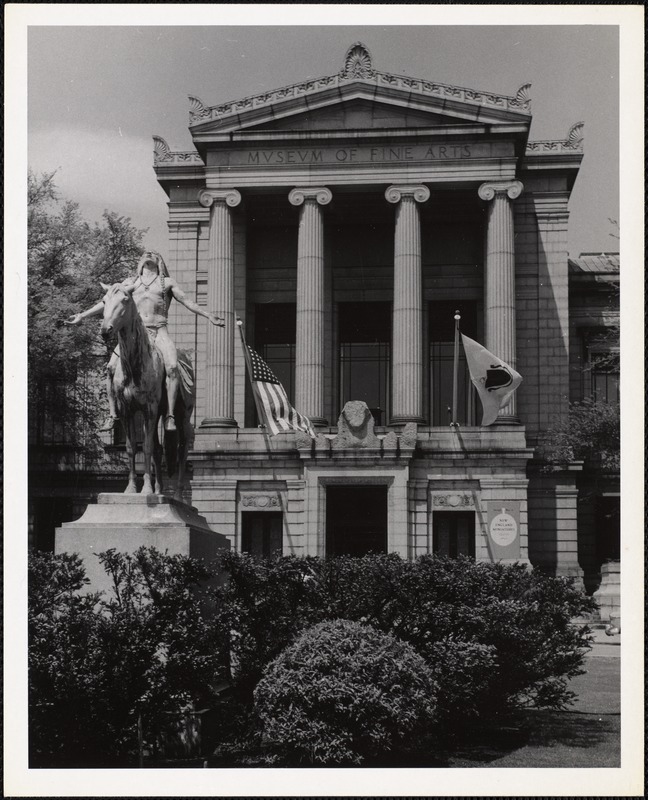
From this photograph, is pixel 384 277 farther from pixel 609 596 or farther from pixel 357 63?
pixel 609 596

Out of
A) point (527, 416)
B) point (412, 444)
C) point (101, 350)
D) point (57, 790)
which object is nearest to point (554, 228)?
point (527, 416)

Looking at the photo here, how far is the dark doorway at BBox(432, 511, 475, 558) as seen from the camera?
4912 cm

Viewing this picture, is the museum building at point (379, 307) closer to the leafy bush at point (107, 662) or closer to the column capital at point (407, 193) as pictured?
the column capital at point (407, 193)

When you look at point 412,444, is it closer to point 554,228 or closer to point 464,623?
point 554,228

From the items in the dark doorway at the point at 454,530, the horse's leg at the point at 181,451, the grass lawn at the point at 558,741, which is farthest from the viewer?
the dark doorway at the point at 454,530

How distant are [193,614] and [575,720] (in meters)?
7.59

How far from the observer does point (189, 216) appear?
56.4 meters

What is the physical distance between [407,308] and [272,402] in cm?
1197

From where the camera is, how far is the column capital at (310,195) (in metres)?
52.5

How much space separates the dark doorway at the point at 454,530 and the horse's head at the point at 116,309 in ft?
107

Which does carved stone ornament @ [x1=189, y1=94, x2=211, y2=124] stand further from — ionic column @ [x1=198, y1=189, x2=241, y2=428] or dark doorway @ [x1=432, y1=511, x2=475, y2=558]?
dark doorway @ [x1=432, y1=511, x2=475, y2=558]

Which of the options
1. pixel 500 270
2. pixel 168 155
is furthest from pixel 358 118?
pixel 168 155

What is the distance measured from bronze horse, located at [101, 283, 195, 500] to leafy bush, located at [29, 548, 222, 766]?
2.74 metres

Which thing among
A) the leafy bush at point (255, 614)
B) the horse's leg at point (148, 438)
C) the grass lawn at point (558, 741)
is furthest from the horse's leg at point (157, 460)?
the grass lawn at point (558, 741)
